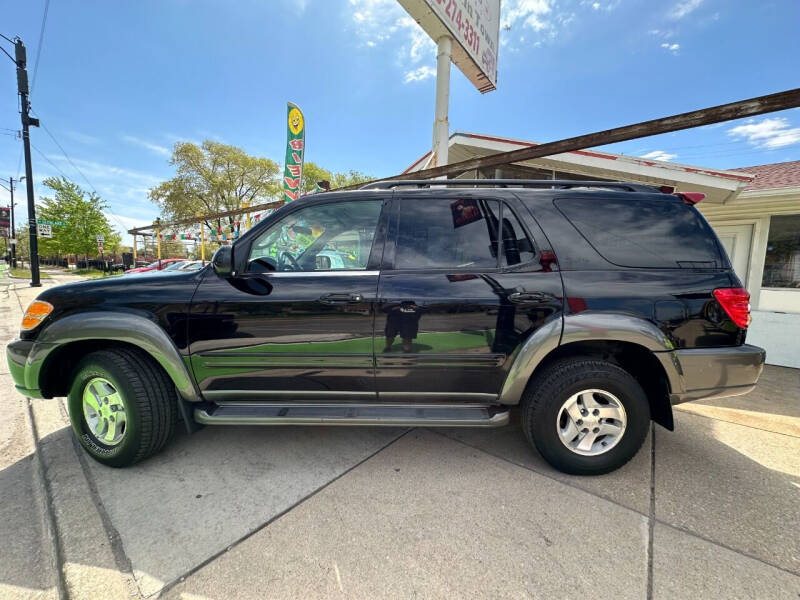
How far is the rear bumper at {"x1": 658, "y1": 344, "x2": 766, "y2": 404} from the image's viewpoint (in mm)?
2156

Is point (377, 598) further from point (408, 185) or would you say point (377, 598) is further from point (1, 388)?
point (1, 388)

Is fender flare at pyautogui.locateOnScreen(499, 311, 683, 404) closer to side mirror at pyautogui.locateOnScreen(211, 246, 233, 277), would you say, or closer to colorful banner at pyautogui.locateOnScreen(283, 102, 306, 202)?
side mirror at pyautogui.locateOnScreen(211, 246, 233, 277)

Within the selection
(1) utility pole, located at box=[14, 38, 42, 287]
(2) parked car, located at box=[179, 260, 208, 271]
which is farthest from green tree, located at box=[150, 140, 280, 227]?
(2) parked car, located at box=[179, 260, 208, 271]

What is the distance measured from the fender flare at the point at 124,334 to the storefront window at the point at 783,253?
10.7 meters

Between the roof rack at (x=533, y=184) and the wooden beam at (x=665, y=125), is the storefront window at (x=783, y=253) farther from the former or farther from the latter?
the roof rack at (x=533, y=184)

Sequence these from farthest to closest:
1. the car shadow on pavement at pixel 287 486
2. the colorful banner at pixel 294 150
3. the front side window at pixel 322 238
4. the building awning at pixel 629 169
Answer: the colorful banner at pixel 294 150
the building awning at pixel 629 169
the front side window at pixel 322 238
the car shadow on pavement at pixel 287 486

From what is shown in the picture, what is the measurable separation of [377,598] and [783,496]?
102 inches

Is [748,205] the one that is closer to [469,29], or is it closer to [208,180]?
[469,29]

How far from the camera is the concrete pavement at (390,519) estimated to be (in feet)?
5.11

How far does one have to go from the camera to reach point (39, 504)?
2.01 m

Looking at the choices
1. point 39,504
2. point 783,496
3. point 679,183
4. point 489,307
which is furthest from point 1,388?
point 679,183

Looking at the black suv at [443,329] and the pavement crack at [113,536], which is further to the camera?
the black suv at [443,329]

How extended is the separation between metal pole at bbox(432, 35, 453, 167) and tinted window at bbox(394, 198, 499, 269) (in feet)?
17.1

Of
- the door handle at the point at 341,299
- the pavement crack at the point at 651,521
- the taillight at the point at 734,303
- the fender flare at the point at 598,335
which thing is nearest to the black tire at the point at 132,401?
the door handle at the point at 341,299
